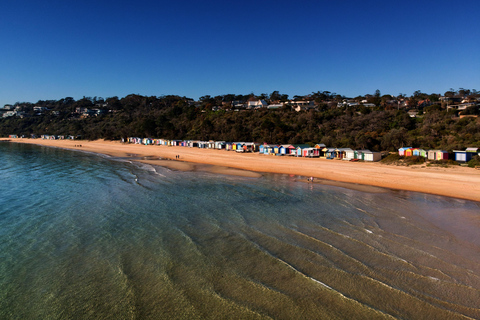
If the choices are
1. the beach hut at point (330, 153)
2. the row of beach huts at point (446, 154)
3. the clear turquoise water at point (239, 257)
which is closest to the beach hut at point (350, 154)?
the beach hut at point (330, 153)

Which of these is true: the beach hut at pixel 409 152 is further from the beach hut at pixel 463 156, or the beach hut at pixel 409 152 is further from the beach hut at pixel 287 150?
the beach hut at pixel 287 150

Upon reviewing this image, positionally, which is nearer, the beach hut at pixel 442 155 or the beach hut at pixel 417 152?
the beach hut at pixel 442 155

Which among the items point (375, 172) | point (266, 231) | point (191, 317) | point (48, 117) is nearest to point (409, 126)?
point (375, 172)

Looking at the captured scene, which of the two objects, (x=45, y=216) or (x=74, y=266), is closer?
(x=74, y=266)

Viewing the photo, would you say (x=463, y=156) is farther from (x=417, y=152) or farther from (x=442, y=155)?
(x=417, y=152)

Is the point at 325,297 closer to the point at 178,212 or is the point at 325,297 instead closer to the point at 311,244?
the point at 311,244

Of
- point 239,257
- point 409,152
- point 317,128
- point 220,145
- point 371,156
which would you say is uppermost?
point 317,128

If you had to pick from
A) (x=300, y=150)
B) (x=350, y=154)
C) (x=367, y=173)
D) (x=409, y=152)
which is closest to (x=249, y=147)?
(x=300, y=150)

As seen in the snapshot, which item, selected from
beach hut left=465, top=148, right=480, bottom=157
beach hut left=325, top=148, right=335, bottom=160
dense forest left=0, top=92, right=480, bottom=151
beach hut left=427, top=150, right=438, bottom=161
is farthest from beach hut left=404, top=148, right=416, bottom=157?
beach hut left=325, top=148, right=335, bottom=160
